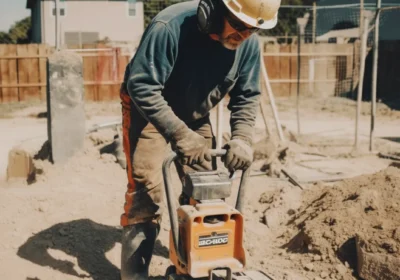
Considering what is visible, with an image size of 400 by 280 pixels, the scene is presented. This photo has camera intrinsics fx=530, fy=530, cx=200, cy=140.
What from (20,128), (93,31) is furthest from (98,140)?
(93,31)

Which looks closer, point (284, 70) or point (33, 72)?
point (33, 72)

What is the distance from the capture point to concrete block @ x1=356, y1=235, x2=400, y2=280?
3726 mm

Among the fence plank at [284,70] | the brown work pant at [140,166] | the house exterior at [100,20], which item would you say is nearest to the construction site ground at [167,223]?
the brown work pant at [140,166]

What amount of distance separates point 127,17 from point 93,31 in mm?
2168

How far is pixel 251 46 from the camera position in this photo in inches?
143

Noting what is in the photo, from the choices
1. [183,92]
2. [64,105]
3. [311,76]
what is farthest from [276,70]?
[183,92]

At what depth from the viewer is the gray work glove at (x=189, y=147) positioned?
3094 mm

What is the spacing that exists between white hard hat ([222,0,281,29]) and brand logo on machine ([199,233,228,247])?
1225 millimetres

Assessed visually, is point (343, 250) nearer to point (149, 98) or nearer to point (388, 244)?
point (388, 244)

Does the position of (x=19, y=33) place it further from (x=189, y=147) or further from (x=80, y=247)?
(x=189, y=147)

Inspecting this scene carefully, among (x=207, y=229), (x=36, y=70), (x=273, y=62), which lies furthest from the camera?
(x=273, y=62)

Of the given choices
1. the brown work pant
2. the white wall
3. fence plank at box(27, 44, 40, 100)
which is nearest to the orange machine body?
the brown work pant

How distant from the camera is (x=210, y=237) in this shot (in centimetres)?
286

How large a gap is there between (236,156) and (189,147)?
293 millimetres
